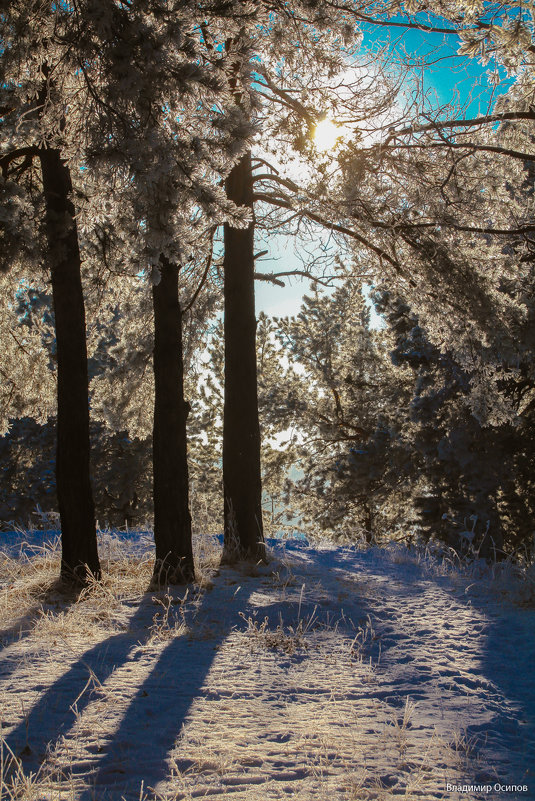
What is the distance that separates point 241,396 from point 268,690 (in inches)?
193

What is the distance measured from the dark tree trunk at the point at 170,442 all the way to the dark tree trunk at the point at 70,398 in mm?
777

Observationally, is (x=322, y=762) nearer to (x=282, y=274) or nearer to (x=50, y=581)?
(x=50, y=581)

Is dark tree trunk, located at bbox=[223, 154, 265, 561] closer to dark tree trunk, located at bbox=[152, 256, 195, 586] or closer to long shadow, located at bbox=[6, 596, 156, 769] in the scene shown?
dark tree trunk, located at bbox=[152, 256, 195, 586]

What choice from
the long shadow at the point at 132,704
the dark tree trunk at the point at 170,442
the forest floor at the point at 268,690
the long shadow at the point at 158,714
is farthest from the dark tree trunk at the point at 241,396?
the long shadow at the point at 132,704

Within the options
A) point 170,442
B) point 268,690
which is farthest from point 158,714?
point 170,442

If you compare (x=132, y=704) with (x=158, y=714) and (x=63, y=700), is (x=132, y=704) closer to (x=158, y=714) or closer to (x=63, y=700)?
(x=158, y=714)

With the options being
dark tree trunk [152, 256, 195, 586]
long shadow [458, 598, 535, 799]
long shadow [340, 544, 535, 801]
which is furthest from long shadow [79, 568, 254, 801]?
long shadow [458, 598, 535, 799]

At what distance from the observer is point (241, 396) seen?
324 inches

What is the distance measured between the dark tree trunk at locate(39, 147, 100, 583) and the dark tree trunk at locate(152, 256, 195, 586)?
2.55ft

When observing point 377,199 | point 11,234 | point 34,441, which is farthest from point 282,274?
point 34,441

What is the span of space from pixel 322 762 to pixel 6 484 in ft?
76.6

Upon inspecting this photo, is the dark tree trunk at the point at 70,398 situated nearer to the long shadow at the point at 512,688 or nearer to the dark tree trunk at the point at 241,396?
the dark tree trunk at the point at 241,396

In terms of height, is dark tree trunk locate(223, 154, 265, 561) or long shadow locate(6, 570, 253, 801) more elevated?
dark tree trunk locate(223, 154, 265, 561)

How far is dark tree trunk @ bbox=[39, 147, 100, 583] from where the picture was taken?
21.6 ft
